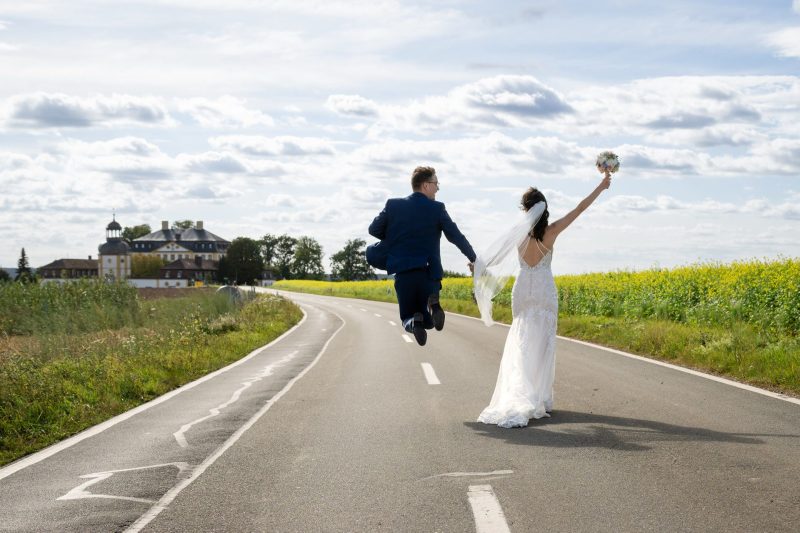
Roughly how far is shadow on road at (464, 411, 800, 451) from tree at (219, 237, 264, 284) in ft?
442

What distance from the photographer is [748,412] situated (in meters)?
8.28

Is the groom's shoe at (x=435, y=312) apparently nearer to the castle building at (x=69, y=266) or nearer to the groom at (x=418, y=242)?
the groom at (x=418, y=242)

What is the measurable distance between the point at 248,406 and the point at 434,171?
3860 millimetres

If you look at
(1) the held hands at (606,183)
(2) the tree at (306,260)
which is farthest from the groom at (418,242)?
(2) the tree at (306,260)

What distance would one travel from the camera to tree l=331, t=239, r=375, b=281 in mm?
142750

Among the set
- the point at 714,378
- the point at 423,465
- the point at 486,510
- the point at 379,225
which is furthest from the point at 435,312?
the point at 714,378

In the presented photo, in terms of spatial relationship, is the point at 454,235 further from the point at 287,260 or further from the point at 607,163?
the point at 287,260

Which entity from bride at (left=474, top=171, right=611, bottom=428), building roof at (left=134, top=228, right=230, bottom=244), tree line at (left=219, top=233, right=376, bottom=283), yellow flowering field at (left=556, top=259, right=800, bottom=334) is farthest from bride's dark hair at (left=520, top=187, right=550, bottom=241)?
building roof at (left=134, top=228, right=230, bottom=244)

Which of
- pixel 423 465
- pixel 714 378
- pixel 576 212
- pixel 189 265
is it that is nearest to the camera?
pixel 423 465

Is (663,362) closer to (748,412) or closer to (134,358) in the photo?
(748,412)

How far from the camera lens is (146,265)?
564 feet

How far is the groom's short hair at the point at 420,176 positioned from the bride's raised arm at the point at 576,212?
146cm

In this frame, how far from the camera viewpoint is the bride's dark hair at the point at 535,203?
26.9ft

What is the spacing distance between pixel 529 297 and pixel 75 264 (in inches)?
7807
